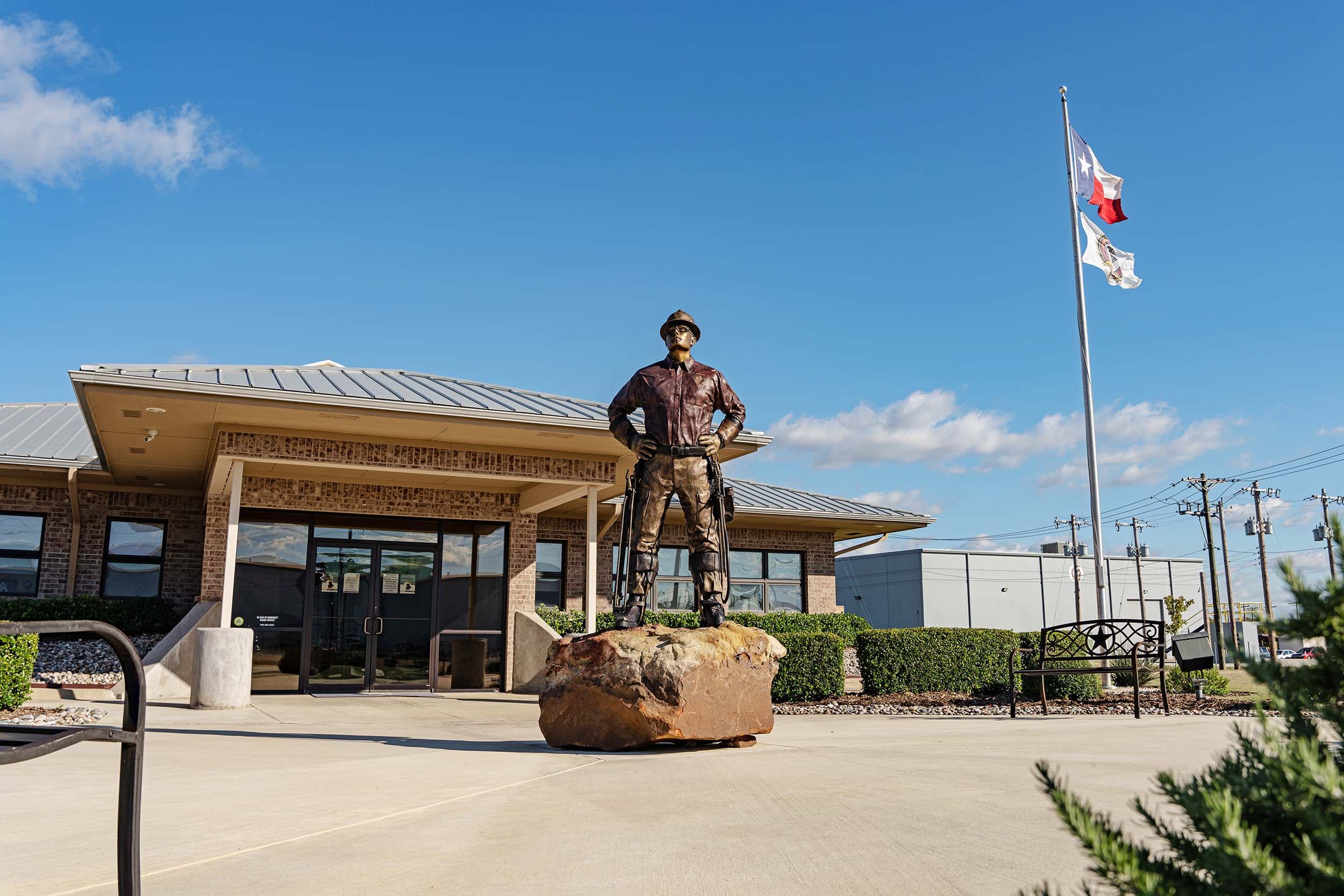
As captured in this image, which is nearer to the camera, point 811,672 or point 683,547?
point 811,672

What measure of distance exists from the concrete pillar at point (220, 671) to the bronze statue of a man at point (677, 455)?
19.3ft

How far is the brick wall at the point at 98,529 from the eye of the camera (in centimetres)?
1688

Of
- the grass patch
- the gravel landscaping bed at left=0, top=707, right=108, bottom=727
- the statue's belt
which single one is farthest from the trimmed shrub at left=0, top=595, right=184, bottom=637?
the grass patch

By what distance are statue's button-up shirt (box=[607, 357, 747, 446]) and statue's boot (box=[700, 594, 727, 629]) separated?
136cm

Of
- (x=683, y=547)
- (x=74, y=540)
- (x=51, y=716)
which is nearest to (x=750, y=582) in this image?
(x=683, y=547)

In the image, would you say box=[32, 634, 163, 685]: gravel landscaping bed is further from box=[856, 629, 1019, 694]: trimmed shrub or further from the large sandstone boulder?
box=[856, 629, 1019, 694]: trimmed shrub

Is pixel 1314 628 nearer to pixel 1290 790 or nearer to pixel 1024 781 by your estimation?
pixel 1290 790

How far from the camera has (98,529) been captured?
17.3 meters

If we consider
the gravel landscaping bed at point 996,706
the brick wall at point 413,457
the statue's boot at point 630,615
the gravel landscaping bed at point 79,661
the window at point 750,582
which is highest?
the brick wall at point 413,457

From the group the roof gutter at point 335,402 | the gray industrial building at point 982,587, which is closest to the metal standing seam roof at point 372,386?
the roof gutter at point 335,402

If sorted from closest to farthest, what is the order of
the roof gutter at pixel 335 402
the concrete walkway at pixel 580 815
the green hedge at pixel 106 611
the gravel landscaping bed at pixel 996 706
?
the concrete walkway at pixel 580 815, the roof gutter at pixel 335 402, the gravel landscaping bed at pixel 996 706, the green hedge at pixel 106 611

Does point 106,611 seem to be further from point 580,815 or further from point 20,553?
point 580,815

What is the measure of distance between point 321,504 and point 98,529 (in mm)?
4955

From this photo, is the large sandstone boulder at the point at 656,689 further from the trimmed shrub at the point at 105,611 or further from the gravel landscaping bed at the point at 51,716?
the trimmed shrub at the point at 105,611
